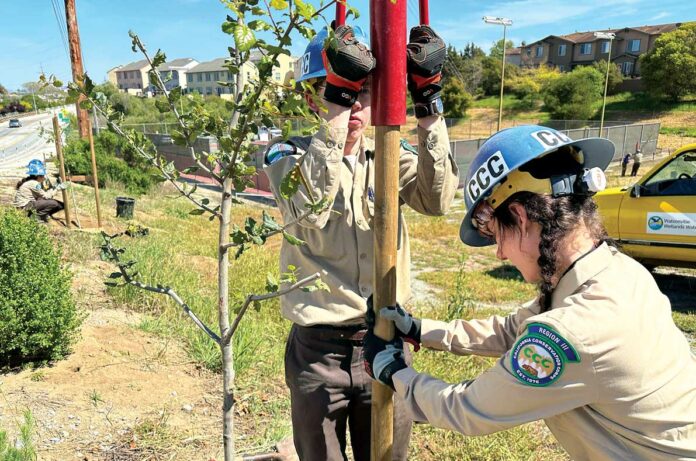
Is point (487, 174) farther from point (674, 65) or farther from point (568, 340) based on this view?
point (674, 65)

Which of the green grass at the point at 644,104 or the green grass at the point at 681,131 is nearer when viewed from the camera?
the green grass at the point at 681,131

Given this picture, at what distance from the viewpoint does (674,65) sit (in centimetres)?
4322

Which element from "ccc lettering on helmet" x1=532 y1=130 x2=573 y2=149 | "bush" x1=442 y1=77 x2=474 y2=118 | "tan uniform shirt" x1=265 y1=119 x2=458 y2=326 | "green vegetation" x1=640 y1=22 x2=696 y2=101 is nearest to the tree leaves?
"tan uniform shirt" x1=265 y1=119 x2=458 y2=326

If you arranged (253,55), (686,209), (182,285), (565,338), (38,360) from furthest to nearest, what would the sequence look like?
(686,209) < (182,285) < (38,360) < (253,55) < (565,338)

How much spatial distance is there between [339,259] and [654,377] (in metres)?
1.09

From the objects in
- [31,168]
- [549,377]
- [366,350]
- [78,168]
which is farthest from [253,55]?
[78,168]

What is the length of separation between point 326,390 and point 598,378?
1039 millimetres

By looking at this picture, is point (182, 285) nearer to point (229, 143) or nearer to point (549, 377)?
point (229, 143)

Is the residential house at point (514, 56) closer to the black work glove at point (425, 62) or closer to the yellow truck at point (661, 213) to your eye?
the yellow truck at point (661, 213)

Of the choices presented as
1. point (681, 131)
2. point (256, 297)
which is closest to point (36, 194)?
point (256, 297)

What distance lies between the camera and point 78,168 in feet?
56.0

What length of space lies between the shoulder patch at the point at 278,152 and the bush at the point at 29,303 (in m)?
2.57

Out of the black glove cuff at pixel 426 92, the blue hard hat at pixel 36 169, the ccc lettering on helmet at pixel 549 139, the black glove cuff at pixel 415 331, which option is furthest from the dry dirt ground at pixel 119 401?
the blue hard hat at pixel 36 169

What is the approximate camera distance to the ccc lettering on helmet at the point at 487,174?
5.14 ft
